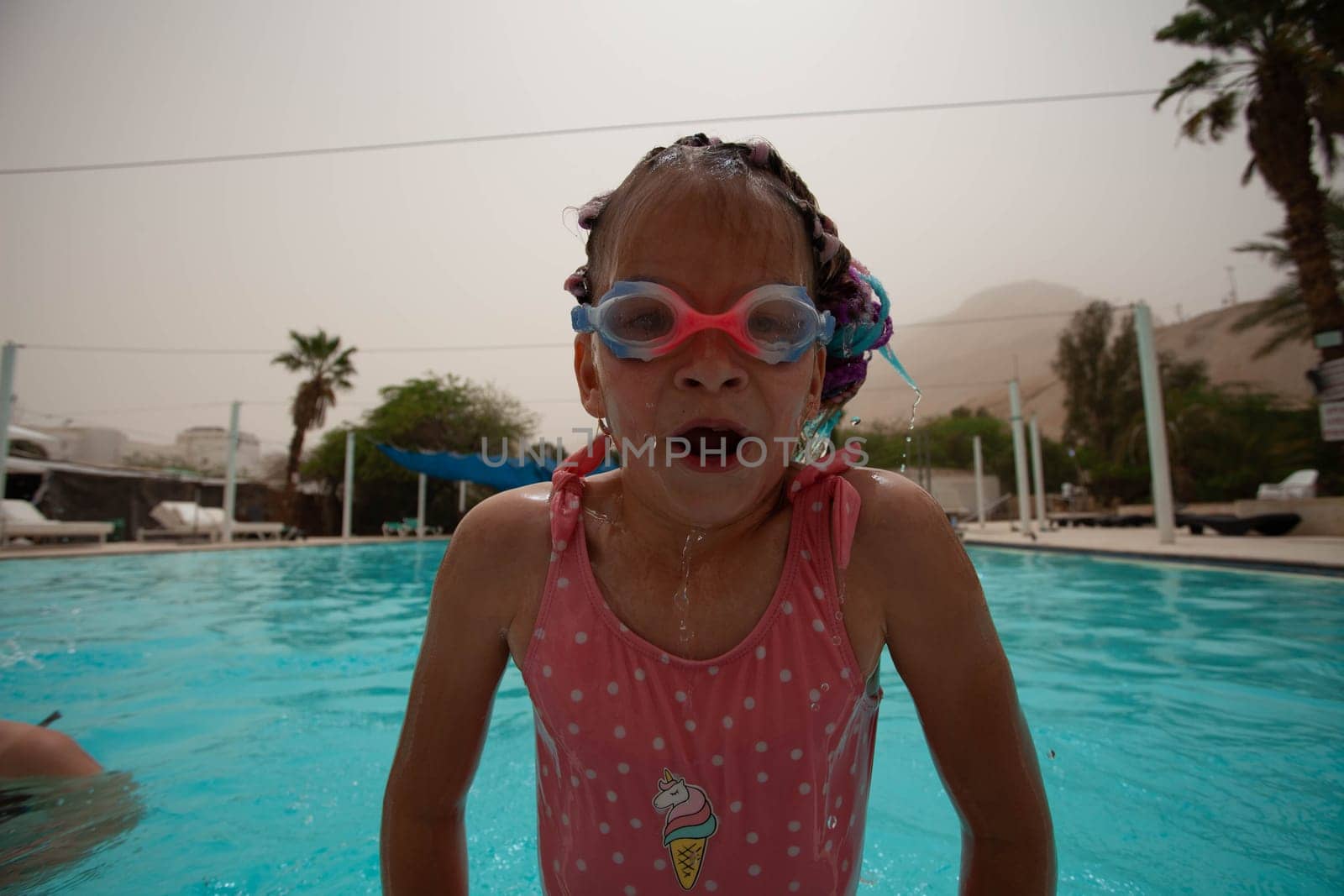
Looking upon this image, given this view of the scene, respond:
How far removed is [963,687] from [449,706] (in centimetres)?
94

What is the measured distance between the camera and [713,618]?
133 cm

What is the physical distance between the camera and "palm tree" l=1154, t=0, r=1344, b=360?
47.8 feet

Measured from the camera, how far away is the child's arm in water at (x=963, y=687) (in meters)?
1.22

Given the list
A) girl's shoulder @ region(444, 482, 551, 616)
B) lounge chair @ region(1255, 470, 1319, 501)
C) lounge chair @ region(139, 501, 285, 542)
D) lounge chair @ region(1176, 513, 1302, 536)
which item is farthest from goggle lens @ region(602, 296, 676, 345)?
lounge chair @ region(139, 501, 285, 542)

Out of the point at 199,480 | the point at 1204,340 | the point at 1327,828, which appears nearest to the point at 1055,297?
the point at 1204,340

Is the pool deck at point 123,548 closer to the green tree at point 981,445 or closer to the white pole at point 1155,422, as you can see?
the white pole at point 1155,422

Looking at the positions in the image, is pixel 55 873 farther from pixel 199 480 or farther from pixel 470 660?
pixel 199 480

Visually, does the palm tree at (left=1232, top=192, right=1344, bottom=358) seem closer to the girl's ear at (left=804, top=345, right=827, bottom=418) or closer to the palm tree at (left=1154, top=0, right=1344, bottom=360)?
the palm tree at (left=1154, top=0, right=1344, bottom=360)

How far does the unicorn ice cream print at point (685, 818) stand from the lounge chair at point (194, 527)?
82.3 ft

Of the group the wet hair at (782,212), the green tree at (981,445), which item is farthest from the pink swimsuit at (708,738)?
the green tree at (981,445)

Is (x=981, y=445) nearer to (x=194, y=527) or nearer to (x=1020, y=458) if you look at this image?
(x=1020, y=458)

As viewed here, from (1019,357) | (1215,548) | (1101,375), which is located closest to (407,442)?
(1215,548)

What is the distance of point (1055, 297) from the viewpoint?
169875 millimetres

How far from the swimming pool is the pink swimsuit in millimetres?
1645
